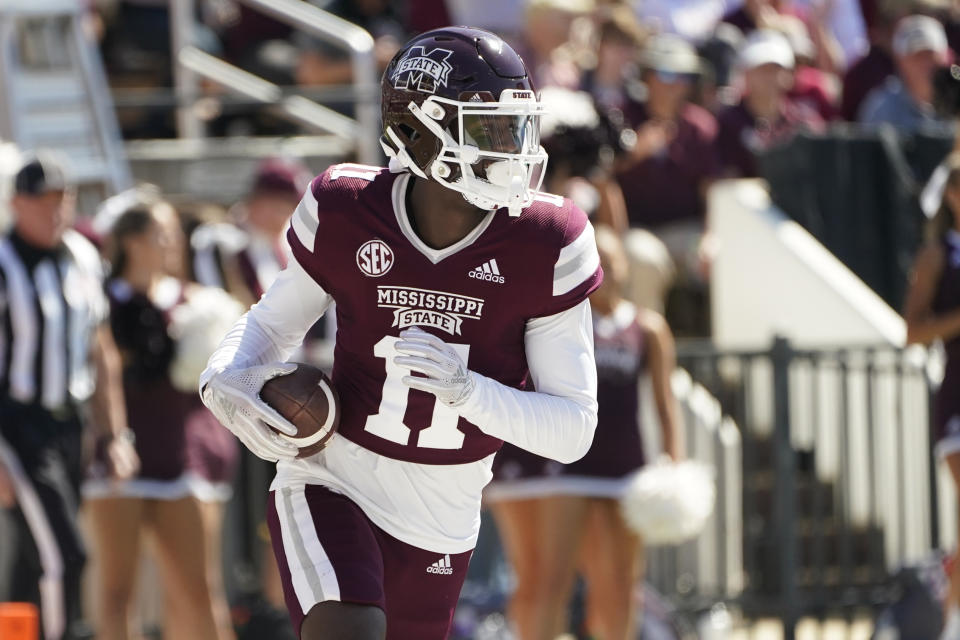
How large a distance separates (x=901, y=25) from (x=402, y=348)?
280 inches

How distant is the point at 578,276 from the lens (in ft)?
14.3

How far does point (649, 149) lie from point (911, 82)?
1673 millimetres

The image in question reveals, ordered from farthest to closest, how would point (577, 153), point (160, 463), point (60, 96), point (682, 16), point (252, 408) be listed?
point (682, 16)
point (60, 96)
point (577, 153)
point (160, 463)
point (252, 408)

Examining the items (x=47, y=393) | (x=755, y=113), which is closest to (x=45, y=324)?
(x=47, y=393)

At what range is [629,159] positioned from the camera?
9.66 m

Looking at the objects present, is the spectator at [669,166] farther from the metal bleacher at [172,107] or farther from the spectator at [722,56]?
the metal bleacher at [172,107]

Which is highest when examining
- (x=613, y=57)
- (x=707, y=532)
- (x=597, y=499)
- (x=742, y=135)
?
(x=613, y=57)

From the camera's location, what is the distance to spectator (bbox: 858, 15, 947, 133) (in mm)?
9961

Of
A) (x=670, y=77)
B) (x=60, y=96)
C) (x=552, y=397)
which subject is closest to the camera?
(x=552, y=397)

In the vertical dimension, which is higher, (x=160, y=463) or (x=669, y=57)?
(x=669, y=57)

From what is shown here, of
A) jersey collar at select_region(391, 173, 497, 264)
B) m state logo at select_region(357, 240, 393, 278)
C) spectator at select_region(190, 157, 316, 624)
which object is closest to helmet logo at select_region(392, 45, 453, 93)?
jersey collar at select_region(391, 173, 497, 264)

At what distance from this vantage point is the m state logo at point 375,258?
432 centimetres

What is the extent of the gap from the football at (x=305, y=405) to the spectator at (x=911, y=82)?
625 centimetres

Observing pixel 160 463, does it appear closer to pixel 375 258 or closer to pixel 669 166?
pixel 375 258
